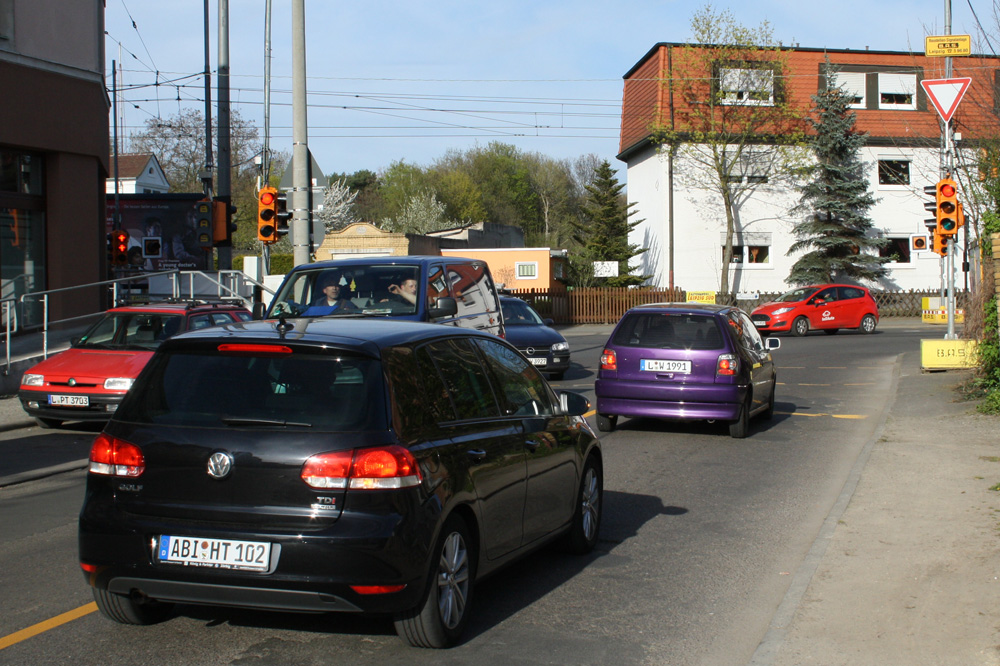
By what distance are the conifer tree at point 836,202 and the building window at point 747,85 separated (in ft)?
7.44

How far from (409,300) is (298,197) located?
574cm

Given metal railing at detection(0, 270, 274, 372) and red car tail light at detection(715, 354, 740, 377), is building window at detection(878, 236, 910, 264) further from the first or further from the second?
red car tail light at detection(715, 354, 740, 377)

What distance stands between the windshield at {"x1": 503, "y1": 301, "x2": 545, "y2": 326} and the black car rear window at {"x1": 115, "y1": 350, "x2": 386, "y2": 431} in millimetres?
15605

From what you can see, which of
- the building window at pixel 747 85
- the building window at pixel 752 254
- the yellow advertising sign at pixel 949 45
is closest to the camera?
the yellow advertising sign at pixel 949 45

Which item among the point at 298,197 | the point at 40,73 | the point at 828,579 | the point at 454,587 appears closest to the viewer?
the point at 454,587

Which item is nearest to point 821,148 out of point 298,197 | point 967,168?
point 967,168

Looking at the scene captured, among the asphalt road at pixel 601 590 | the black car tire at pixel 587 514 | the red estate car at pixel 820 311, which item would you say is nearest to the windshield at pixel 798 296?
the red estate car at pixel 820 311

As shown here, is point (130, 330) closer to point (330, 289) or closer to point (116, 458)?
point (330, 289)

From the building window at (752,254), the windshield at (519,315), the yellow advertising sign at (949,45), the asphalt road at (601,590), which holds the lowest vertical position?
the asphalt road at (601,590)

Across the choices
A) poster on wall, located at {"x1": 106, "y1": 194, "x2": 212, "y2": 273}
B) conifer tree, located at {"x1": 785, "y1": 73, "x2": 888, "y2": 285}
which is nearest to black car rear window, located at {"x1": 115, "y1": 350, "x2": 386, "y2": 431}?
poster on wall, located at {"x1": 106, "y1": 194, "x2": 212, "y2": 273}

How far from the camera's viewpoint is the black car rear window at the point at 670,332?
39.7 ft

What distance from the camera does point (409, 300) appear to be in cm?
1128

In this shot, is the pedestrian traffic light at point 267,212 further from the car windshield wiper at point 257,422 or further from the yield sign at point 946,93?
the car windshield wiper at point 257,422

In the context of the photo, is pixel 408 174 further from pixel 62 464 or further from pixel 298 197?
pixel 62 464
